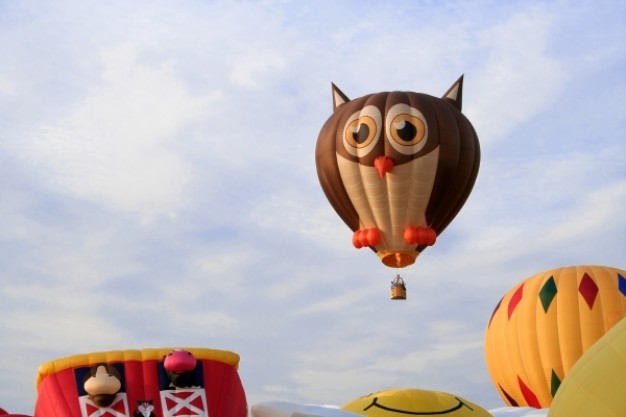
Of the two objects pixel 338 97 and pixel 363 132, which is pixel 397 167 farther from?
pixel 338 97

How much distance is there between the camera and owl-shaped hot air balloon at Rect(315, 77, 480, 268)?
66.5ft

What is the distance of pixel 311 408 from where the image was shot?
12.6 m

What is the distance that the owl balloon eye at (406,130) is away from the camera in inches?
797

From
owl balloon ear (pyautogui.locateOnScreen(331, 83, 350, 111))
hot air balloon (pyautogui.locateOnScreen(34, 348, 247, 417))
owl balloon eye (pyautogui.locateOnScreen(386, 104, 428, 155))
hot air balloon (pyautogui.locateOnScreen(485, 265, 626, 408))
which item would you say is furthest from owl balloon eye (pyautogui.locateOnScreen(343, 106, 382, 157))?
hot air balloon (pyautogui.locateOnScreen(34, 348, 247, 417))

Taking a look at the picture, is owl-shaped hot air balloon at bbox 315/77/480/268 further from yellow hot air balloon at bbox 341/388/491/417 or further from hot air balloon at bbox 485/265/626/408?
yellow hot air balloon at bbox 341/388/491/417

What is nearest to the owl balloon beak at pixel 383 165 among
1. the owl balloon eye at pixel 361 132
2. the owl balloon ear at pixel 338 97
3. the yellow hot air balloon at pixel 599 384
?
the owl balloon eye at pixel 361 132

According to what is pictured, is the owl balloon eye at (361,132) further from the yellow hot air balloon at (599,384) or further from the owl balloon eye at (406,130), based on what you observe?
the yellow hot air balloon at (599,384)

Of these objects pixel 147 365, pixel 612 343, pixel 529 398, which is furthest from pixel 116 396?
pixel 529 398

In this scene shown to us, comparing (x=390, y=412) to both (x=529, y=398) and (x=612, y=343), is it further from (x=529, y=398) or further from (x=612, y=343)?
(x=612, y=343)

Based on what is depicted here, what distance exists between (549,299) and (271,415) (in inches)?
339

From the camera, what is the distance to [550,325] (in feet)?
66.0

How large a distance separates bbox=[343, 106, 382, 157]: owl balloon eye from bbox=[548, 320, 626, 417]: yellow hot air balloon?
999cm

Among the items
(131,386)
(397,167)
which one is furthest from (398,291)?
(131,386)

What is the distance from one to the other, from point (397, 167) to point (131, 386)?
6.88 metres
